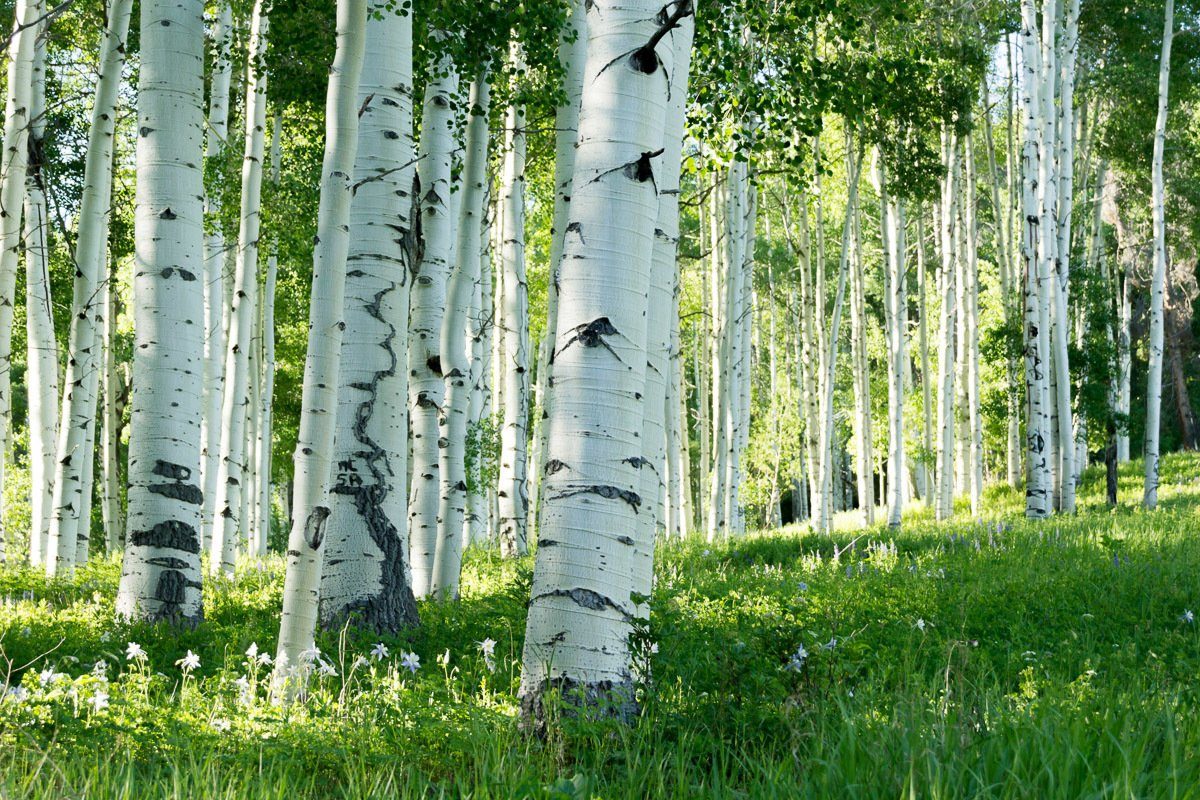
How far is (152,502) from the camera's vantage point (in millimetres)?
6387

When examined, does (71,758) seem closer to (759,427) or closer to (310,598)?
(310,598)

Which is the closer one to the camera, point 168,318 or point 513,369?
point 168,318

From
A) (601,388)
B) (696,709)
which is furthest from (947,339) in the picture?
(601,388)

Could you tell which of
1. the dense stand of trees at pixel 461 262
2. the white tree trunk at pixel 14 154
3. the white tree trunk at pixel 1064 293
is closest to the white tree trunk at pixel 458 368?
the dense stand of trees at pixel 461 262

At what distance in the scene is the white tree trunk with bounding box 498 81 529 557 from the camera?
437 inches

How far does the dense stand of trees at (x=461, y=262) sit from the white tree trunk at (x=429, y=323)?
0.08 ft

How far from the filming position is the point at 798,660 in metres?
3.71

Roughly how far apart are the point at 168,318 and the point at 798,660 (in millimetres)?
4823

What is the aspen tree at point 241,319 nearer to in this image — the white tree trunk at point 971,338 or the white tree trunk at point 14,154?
the white tree trunk at point 14,154

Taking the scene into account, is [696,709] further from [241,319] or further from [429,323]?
[241,319]

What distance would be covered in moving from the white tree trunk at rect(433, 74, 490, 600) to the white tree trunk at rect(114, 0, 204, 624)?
1.70 m

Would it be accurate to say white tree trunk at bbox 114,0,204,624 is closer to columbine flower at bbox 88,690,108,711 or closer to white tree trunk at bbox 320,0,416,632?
white tree trunk at bbox 320,0,416,632

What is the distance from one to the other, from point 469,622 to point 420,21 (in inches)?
170

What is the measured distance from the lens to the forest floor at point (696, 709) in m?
2.65
